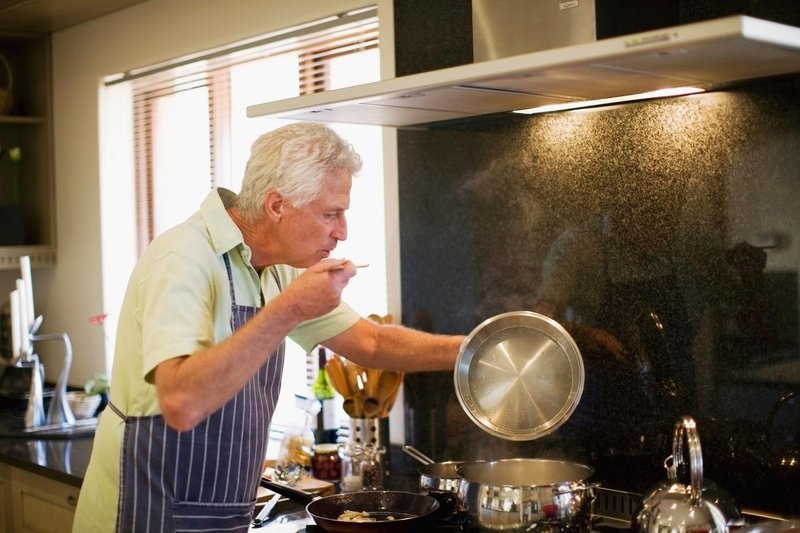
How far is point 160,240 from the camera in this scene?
1846mm

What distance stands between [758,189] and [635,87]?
0.29 meters

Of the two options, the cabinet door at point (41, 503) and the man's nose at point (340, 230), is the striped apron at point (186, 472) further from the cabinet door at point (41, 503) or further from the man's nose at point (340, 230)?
the cabinet door at point (41, 503)

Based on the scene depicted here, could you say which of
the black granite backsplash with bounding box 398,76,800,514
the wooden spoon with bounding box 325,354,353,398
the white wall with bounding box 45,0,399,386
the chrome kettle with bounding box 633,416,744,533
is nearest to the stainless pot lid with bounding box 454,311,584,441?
the black granite backsplash with bounding box 398,76,800,514

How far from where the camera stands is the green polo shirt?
66.7 inches

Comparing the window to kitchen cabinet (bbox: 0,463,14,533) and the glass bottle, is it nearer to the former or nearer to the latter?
the glass bottle

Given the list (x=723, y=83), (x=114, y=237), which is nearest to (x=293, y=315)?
(x=723, y=83)

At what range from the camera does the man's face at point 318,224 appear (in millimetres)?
1853

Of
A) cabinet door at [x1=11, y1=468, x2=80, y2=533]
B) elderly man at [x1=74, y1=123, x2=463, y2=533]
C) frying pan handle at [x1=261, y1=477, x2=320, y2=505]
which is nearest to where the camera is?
elderly man at [x1=74, y1=123, x2=463, y2=533]

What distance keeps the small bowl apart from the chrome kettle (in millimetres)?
2083

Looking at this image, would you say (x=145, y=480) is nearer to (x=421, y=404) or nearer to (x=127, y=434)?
(x=127, y=434)

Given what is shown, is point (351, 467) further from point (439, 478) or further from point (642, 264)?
point (642, 264)

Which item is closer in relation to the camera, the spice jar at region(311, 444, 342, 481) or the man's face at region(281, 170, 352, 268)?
the man's face at region(281, 170, 352, 268)

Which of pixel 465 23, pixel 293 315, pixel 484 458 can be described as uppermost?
pixel 465 23

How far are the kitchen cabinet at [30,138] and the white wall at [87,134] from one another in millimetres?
47
